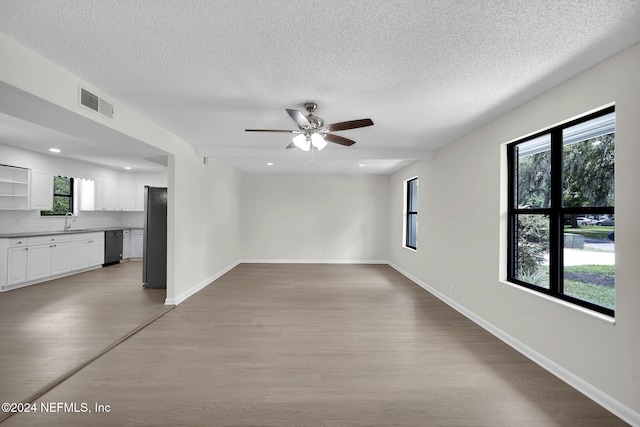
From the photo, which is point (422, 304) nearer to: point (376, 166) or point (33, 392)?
point (376, 166)

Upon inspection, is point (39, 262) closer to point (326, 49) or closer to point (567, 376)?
point (326, 49)

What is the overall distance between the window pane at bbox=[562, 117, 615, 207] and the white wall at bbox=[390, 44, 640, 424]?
0.65 ft

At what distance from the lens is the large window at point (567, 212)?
2.11m

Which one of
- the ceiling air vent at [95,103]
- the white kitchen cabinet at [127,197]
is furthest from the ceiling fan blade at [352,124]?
the white kitchen cabinet at [127,197]

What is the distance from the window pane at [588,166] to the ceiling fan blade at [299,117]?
2.30 metres

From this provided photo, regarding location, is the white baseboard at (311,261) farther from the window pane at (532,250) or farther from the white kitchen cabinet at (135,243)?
the window pane at (532,250)

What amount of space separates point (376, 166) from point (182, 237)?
14.3 feet

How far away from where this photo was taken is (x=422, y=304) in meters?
4.21

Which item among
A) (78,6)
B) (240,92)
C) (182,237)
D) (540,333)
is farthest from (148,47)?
(540,333)

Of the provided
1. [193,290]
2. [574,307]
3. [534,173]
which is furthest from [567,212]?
[193,290]

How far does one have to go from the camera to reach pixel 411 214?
640 cm

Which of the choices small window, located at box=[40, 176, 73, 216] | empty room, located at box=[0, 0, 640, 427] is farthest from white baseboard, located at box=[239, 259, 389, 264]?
small window, located at box=[40, 176, 73, 216]

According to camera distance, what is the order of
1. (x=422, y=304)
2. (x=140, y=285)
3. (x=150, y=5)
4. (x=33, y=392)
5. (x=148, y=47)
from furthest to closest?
(x=140, y=285) → (x=422, y=304) → (x=33, y=392) → (x=148, y=47) → (x=150, y=5)

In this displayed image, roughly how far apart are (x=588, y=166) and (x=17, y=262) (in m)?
7.72
